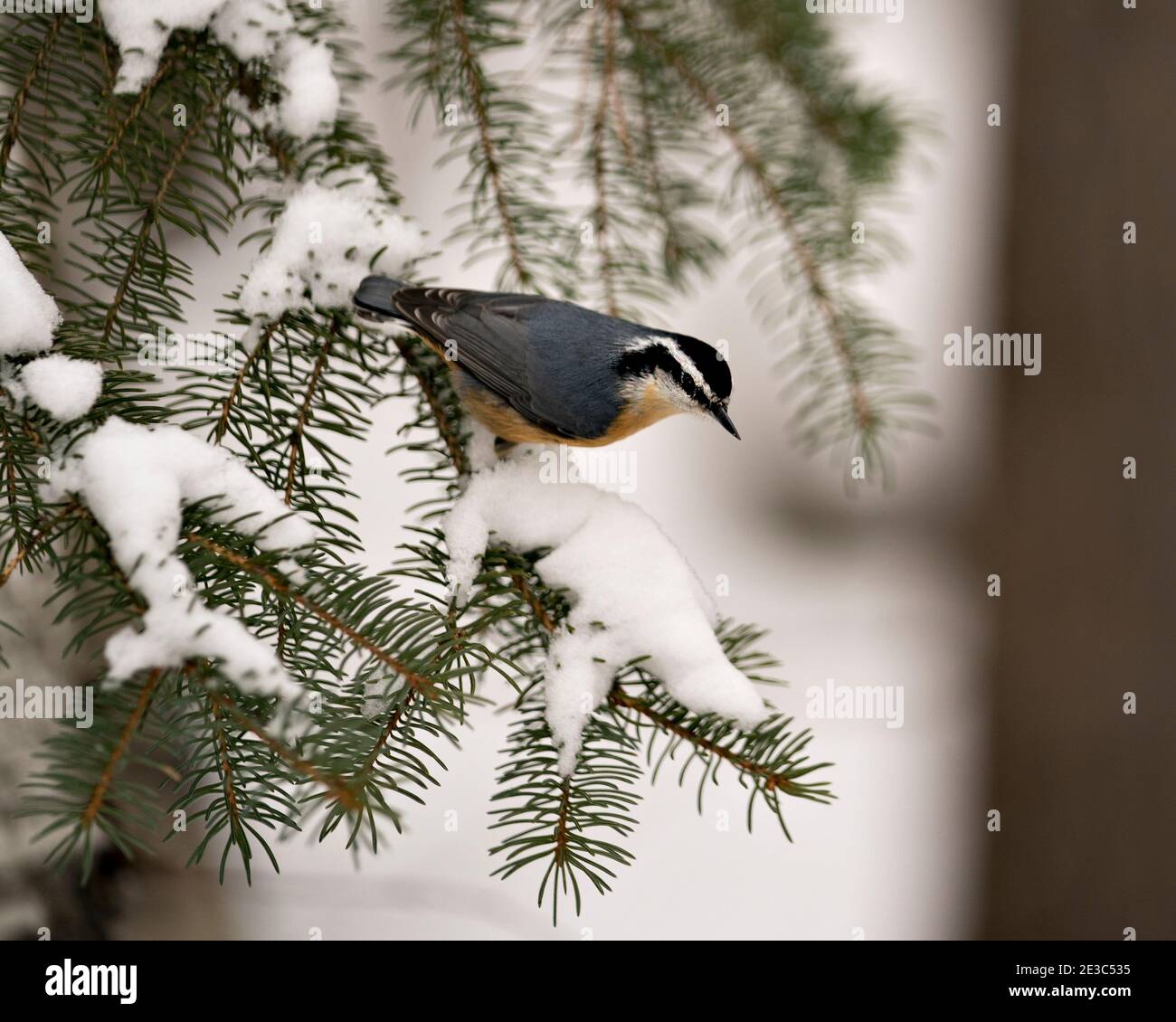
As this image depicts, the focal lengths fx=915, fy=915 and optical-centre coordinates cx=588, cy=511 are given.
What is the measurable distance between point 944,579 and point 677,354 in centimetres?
240

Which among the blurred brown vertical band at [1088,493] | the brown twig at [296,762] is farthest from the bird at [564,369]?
the blurred brown vertical band at [1088,493]

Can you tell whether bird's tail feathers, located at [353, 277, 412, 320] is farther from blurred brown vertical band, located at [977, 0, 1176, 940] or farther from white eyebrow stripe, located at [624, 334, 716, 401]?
blurred brown vertical band, located at [977, 0, 1176, 940]

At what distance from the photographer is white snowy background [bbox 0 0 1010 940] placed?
9.41 feet

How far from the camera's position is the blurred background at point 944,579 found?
2135mm

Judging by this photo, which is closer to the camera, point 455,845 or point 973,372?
point 455,845

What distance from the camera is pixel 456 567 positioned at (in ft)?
3.46

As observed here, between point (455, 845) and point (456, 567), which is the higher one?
point (456, 567)

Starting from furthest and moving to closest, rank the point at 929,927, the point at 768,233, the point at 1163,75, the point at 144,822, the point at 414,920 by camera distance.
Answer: the point at 929,927 → the point at 414,920 → the point at 1163,75 → the point at 768,233 → the point at 144,822

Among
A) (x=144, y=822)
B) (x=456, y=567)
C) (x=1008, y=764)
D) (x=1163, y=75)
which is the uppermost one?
(x=1163, y=75)

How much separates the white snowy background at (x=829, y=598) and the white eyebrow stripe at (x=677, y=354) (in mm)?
1554

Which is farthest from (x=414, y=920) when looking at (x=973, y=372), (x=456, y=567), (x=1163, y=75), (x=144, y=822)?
(x=1163, y=75)
